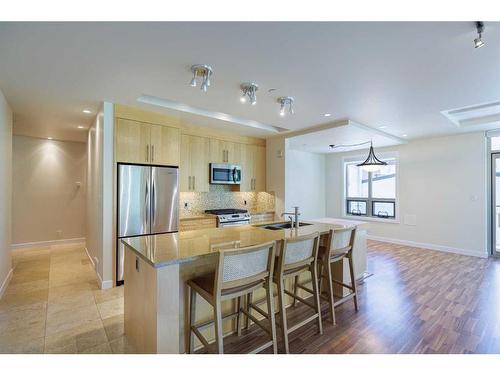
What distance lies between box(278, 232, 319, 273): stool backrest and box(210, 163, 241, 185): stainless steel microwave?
2.91m

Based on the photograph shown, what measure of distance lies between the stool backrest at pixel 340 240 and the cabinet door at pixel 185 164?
9.36 ft

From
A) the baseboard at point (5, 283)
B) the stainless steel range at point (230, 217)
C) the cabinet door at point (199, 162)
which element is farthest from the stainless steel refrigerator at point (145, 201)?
the baseboard at point (5, 283)

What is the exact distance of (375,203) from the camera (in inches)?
257

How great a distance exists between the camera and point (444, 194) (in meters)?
5.29

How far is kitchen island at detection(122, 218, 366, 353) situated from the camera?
1.64 meters

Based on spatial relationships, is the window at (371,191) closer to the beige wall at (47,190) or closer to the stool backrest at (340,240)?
the stool backrest at (340,240)

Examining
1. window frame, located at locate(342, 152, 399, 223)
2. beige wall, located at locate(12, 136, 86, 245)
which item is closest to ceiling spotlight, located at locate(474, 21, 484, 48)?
window frame, located at locate(342, 152, 399, 223)

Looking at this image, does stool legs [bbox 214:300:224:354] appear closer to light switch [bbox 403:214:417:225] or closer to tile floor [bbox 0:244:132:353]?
tile floor [bbox 0:244:132:353]

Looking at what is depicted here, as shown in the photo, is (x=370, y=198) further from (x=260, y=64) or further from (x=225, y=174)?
(x=260, y=64)
